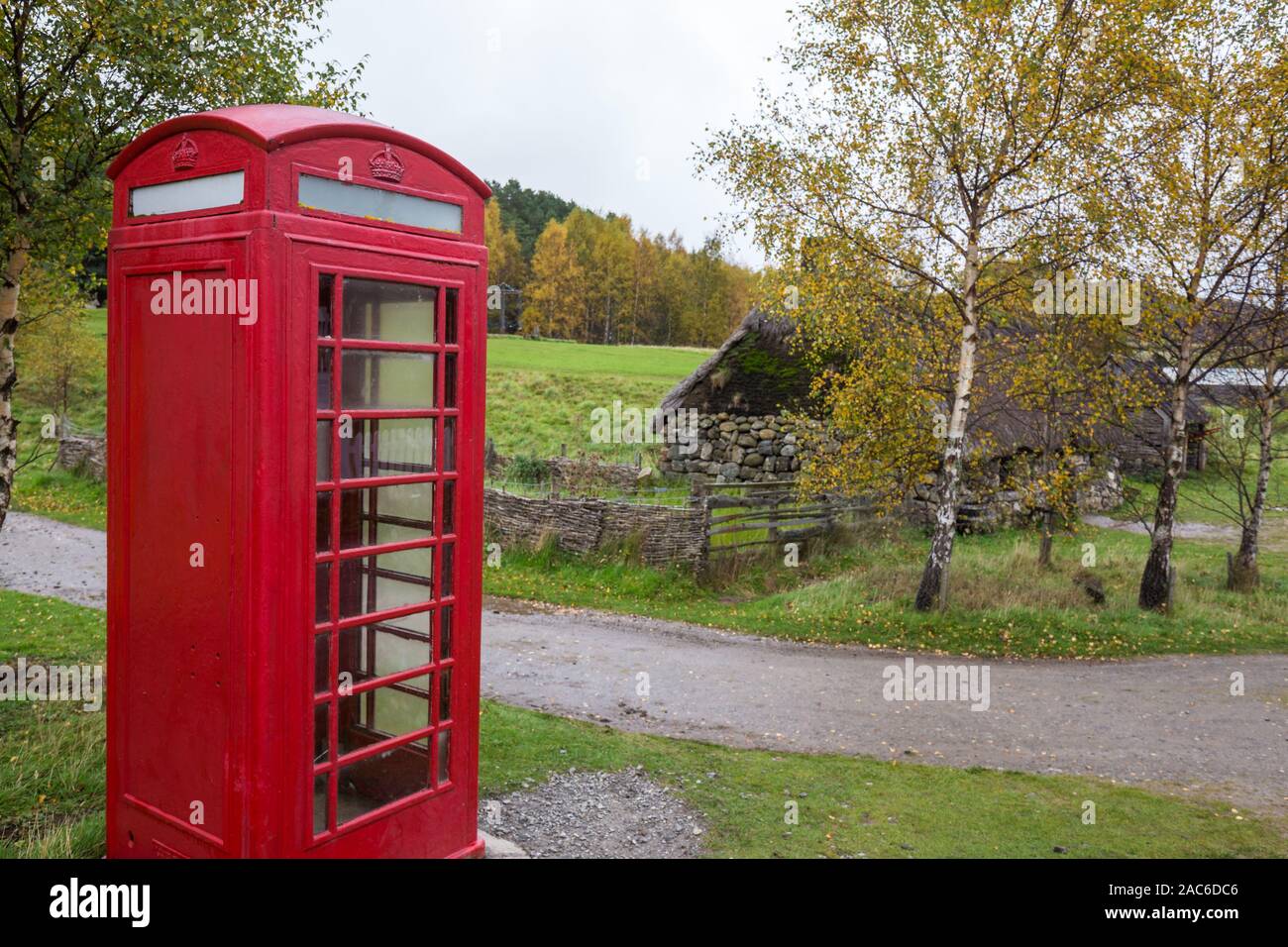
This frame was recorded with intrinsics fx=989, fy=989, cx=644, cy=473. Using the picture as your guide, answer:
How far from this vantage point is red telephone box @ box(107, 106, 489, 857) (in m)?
3.79

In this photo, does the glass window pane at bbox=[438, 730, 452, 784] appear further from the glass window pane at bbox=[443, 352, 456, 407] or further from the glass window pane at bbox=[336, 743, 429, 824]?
the glass window pane at bbox=[443, 352, 456, 407]

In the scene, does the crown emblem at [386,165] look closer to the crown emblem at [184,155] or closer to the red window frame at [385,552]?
the red window frame at [385,552]

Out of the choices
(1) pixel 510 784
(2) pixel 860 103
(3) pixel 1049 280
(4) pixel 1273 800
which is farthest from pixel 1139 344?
(1) pixel 510 784

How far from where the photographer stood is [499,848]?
520 centimetres

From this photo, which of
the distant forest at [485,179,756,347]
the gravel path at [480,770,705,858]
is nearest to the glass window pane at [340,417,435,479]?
the gravel path at [480,770,705,858]

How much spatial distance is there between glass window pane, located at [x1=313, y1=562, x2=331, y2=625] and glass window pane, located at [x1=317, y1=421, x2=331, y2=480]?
39cm

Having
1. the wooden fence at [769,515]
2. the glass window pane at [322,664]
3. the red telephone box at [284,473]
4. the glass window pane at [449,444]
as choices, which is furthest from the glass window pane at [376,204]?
the wooden fence at [769,515]

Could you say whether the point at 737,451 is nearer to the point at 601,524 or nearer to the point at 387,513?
the point at 601,524

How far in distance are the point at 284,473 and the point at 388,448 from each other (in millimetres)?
891

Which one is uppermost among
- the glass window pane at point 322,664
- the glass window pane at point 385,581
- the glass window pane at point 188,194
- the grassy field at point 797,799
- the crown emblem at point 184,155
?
the crown emblem at point 184,155

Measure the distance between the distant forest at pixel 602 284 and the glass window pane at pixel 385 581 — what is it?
5882cm

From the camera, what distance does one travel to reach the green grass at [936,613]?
11594mm

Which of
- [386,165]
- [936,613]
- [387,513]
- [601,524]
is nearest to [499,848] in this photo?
[387,513]
